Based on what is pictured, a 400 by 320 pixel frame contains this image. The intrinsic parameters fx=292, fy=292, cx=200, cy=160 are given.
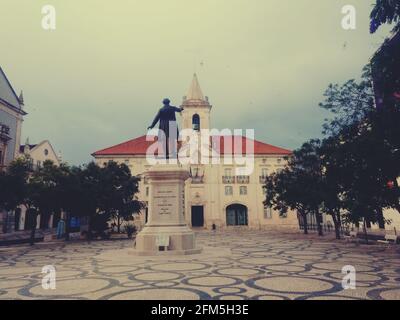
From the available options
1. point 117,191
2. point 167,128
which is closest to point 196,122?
point 117,191

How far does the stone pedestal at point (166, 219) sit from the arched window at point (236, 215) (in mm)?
30336

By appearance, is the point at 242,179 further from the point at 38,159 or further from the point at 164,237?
the point at 164,237

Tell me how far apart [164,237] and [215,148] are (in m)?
33.6

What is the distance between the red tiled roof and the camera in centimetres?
4169

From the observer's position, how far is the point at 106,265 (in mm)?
8133

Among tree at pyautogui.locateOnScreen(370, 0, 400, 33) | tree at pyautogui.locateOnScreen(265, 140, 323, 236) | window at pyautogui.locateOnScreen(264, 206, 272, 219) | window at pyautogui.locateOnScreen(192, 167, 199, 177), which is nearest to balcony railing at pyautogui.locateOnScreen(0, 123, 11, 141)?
window at pyautogui.locateOnScreen(192, 167, 199, 177)

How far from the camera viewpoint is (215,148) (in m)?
42.7

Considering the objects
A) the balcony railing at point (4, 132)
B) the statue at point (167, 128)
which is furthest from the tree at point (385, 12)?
the balcony railing at point (4, 132)

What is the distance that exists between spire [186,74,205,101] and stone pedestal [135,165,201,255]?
35.9 metres

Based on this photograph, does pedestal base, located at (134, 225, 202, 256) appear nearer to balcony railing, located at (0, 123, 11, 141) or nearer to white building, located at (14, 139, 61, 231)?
balcony railing, located at (0, 123, 11, 141)
